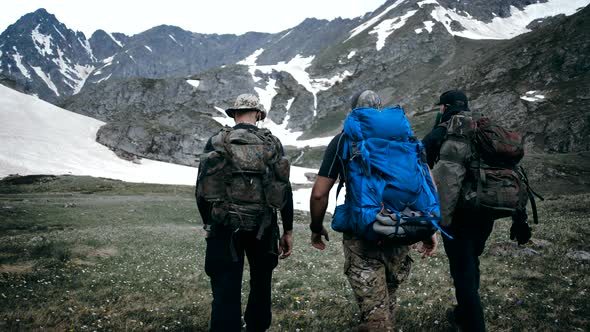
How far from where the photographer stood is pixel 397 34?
Result: 7628 inches

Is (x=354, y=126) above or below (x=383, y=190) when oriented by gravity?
above

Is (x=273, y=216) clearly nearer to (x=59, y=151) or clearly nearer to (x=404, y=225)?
(x=404, y=225)

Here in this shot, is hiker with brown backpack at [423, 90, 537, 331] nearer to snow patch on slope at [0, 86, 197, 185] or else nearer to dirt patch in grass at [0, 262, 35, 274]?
dirt patch in grass at [0, 262, 35, 274]

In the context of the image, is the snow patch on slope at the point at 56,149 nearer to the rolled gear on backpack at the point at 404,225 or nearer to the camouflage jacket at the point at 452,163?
the camouflage jacket at the point at 452,163

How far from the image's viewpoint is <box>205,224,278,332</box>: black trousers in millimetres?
4688

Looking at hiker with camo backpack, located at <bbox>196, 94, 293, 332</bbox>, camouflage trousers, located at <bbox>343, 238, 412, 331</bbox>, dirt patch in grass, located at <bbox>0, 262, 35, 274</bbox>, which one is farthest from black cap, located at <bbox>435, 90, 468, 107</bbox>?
dirt patch in grass, located at <bbox>0, 262, 35, 274</bbox>

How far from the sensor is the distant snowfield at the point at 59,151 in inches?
2783

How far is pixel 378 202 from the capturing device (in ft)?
13.2

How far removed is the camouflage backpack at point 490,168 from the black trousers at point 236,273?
308 cm

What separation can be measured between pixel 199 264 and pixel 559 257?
37.0ft

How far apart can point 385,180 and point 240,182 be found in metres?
2.07

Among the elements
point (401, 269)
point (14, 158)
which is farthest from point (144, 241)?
point (14, 158)

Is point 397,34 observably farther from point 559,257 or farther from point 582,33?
point 559,257

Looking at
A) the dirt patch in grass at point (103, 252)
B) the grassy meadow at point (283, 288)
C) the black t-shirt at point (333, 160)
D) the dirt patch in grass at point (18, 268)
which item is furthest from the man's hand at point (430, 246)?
the dirt patch in grass at point (103, 252)
